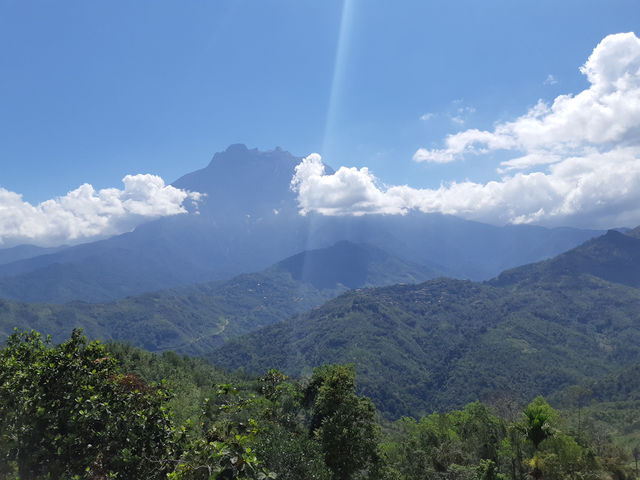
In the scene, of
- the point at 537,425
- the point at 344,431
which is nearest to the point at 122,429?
the point at 344,431

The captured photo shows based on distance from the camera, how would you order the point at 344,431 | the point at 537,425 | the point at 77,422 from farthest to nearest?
the point at 537,425 → the point at 344,431 → the point at 77,422

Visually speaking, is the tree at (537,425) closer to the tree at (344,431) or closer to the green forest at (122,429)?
the tree at (344,431)

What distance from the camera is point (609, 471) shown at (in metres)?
41.3

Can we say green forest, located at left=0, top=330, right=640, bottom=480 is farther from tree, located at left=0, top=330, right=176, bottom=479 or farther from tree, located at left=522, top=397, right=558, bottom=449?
tree, located at left=522, top=397, right=558, bottom=449

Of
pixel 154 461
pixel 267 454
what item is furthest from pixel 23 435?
pixel 267 454

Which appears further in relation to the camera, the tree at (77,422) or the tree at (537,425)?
the tree at (537,425)

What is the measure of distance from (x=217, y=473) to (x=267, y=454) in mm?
11917

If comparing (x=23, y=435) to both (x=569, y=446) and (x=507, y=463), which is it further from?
(x=507, y=463)

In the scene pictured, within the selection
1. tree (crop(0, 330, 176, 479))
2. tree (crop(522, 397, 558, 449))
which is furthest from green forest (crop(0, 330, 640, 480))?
tree (crop(522, 397, 558, 449))

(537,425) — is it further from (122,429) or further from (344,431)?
(122,429)

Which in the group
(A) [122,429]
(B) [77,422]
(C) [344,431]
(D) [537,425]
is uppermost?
(B) [77,422]

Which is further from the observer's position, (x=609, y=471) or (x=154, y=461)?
(x=609, y=471)

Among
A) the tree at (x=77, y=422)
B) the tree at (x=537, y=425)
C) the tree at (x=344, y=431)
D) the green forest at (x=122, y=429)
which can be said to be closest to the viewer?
the green forest at (x=122, y=429)

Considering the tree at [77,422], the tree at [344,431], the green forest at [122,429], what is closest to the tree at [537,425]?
the tree at [344,431]
